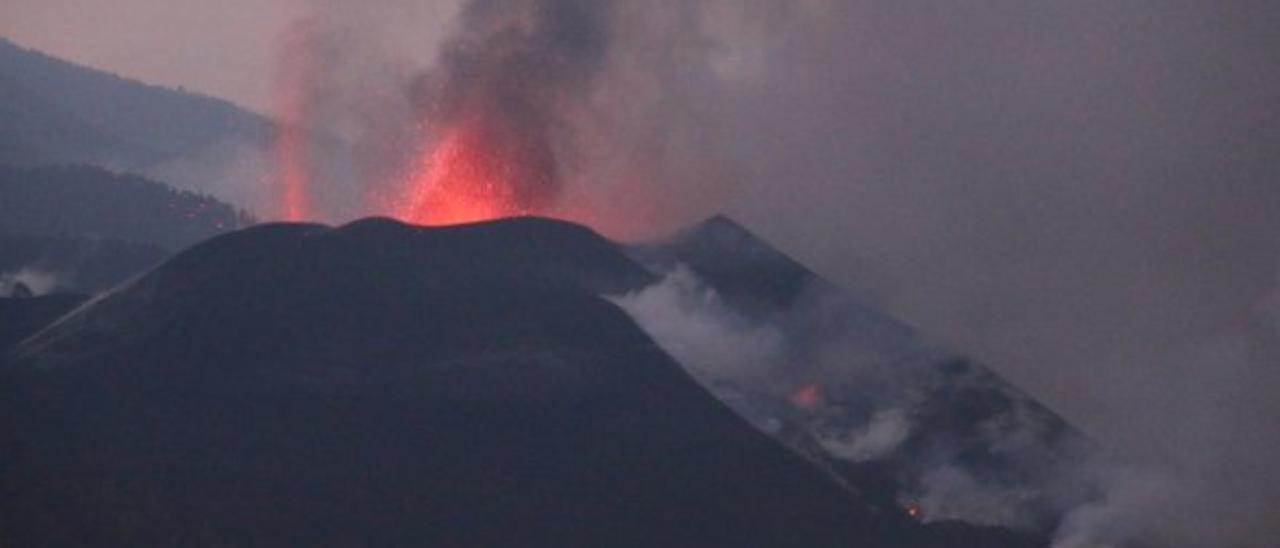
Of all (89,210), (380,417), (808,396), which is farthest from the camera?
(89,210)

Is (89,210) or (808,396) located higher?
(89,210)

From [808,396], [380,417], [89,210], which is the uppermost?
[89,210]

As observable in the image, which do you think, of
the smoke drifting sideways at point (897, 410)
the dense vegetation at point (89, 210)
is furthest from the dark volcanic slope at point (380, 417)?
the dense vegetation at point (89, 210)

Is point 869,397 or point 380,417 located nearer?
point 380,417

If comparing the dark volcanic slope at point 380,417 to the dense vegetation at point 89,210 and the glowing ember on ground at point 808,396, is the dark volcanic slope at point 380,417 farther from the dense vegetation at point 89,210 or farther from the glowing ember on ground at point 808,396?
the dense vegetation at point 89,210

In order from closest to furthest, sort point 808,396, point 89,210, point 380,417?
point 380,417, point 808,396, point 89,210

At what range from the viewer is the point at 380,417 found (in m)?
83.2

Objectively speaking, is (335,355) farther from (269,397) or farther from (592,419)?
(592,419)

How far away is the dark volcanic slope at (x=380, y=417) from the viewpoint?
74.6 metres

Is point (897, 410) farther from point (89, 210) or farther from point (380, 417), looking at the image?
point (89, 210)

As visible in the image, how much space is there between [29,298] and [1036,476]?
61.4 meters

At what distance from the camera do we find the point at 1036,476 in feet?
334

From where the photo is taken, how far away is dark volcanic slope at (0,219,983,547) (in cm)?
7456

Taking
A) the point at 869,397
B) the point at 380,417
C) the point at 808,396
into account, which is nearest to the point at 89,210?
the point at 808,396
